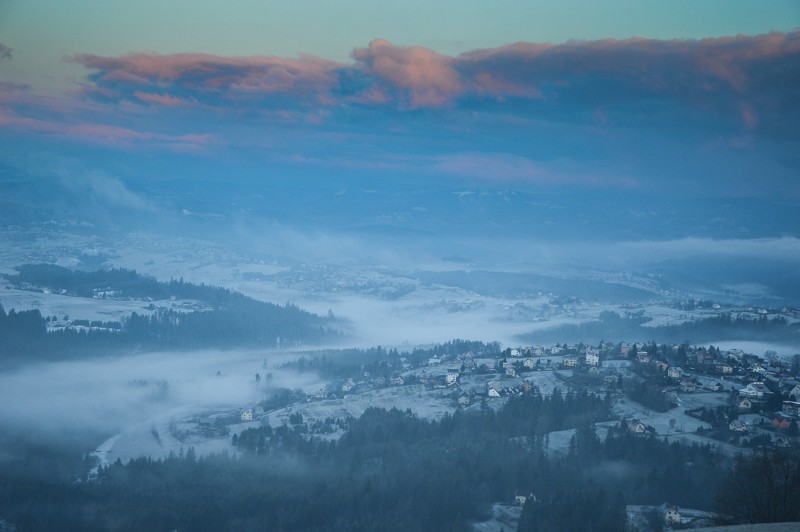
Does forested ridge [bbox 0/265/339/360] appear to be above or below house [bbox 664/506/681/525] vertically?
above

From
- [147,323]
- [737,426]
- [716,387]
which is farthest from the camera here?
[147,323]

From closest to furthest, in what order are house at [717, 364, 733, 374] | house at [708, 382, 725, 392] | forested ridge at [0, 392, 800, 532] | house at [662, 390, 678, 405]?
forested ridge at [0, 392, 800, 532], house at [662, 390, 678, 405], house at [708, 382, 725, 392], house at [717, 364, 733, 374]

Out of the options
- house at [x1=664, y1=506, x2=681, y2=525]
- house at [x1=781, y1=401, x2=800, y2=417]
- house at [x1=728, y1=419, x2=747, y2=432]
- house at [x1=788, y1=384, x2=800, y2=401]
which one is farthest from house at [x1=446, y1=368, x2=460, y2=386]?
house at [x1=664, y1=506, x2=681, y2=525]

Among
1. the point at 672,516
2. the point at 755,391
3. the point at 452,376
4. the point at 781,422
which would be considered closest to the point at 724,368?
the point at 755,391

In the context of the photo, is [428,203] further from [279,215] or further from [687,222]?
[687,222]

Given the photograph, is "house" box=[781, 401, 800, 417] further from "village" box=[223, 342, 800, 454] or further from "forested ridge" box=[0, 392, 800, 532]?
"forested ridge" box=[0, 392, 800, 532]

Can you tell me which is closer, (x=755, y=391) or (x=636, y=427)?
(x=636, y=427)

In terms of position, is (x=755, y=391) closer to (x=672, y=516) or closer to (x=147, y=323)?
(x=672, y=516)
